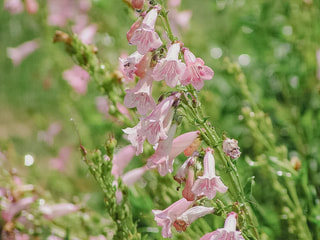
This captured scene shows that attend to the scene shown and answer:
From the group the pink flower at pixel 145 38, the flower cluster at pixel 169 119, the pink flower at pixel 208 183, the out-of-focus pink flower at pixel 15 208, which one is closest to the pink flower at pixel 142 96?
the flower cluster at pixel 169 119

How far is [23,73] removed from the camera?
5.08 m

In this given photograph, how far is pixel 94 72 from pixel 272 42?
1.49 meters

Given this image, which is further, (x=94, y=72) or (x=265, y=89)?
(x=265, y=89)

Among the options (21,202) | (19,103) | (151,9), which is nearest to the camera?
(151,9)

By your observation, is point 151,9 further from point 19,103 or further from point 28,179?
point 19,103

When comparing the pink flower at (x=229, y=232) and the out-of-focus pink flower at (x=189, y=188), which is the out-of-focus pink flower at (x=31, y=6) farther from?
the pink flower at (x=229, y=232)

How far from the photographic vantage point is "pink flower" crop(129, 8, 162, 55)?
40.9 inches

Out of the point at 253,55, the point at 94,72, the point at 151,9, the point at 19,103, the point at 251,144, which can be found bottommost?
the point at 19,103

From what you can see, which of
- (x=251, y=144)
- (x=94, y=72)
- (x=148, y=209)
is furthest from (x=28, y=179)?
(x=251, y=144)

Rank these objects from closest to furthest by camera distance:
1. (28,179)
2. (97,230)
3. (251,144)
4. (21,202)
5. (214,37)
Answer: (21,202)
(97,230)
(28,179)
(251,144)
(214,37)

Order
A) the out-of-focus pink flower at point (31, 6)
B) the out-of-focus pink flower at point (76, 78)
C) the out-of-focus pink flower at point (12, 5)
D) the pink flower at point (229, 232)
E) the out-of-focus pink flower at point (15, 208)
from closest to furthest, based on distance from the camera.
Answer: the pink flower at point (229, 232)
the out-of-focus pink flower at point (15, 208)
the out-of-focus pink flower at point (31, 6)
the out-of-focus pink flower at point (76, 78)
the out-of-focus pink flower at point (12, 5)

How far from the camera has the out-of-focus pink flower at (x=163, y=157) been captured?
1.09 meters

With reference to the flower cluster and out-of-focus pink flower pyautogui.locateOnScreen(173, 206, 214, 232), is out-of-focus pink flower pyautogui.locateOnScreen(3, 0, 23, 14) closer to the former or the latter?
the flower cluster

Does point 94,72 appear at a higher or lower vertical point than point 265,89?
higher
